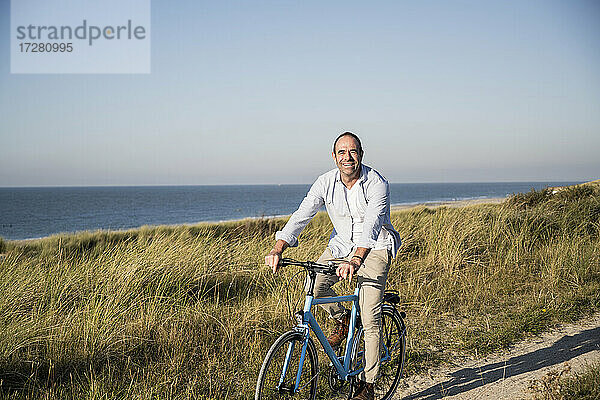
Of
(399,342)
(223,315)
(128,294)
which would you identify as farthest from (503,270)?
(128,294)

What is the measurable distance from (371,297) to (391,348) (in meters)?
0.94

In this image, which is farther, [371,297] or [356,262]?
[371,297]

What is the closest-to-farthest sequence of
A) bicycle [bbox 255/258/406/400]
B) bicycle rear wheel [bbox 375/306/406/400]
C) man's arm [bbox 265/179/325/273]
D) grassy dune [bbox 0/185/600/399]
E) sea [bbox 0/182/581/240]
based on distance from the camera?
1. bicycle [bbox 255/258/406/400]
2. man's arm [bbox 265/179/325/273]
3. bicycle rear wheel [bbox 375/306/406/400]
4. grassy dune [bbox 0/185/600/399]
5. sea [bbox 0/182/581/240]

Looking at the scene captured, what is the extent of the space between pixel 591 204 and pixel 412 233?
19.4 ft

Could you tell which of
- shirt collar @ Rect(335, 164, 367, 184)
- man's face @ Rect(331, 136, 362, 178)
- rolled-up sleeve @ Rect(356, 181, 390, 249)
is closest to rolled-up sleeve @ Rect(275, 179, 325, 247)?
shirt collar @ Rect(335, 164, 367, 184)

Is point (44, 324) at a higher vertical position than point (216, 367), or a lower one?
higher

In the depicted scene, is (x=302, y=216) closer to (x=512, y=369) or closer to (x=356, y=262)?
(x=356, y=262)

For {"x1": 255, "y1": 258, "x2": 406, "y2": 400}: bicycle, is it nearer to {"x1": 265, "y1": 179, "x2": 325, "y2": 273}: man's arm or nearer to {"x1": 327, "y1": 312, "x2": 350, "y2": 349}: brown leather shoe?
{"x1": 327, "y1": 312, "x2": 350, "y2": 349}: brown leather shoe

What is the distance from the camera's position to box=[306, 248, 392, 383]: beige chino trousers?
3.69 metres

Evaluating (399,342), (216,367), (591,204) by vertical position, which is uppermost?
(591,204)

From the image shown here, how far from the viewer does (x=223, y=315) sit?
5590 millimetres

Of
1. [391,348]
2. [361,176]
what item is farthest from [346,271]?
[391,348]

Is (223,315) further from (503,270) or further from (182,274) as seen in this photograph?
(503,270)

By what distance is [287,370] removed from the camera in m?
3.16
